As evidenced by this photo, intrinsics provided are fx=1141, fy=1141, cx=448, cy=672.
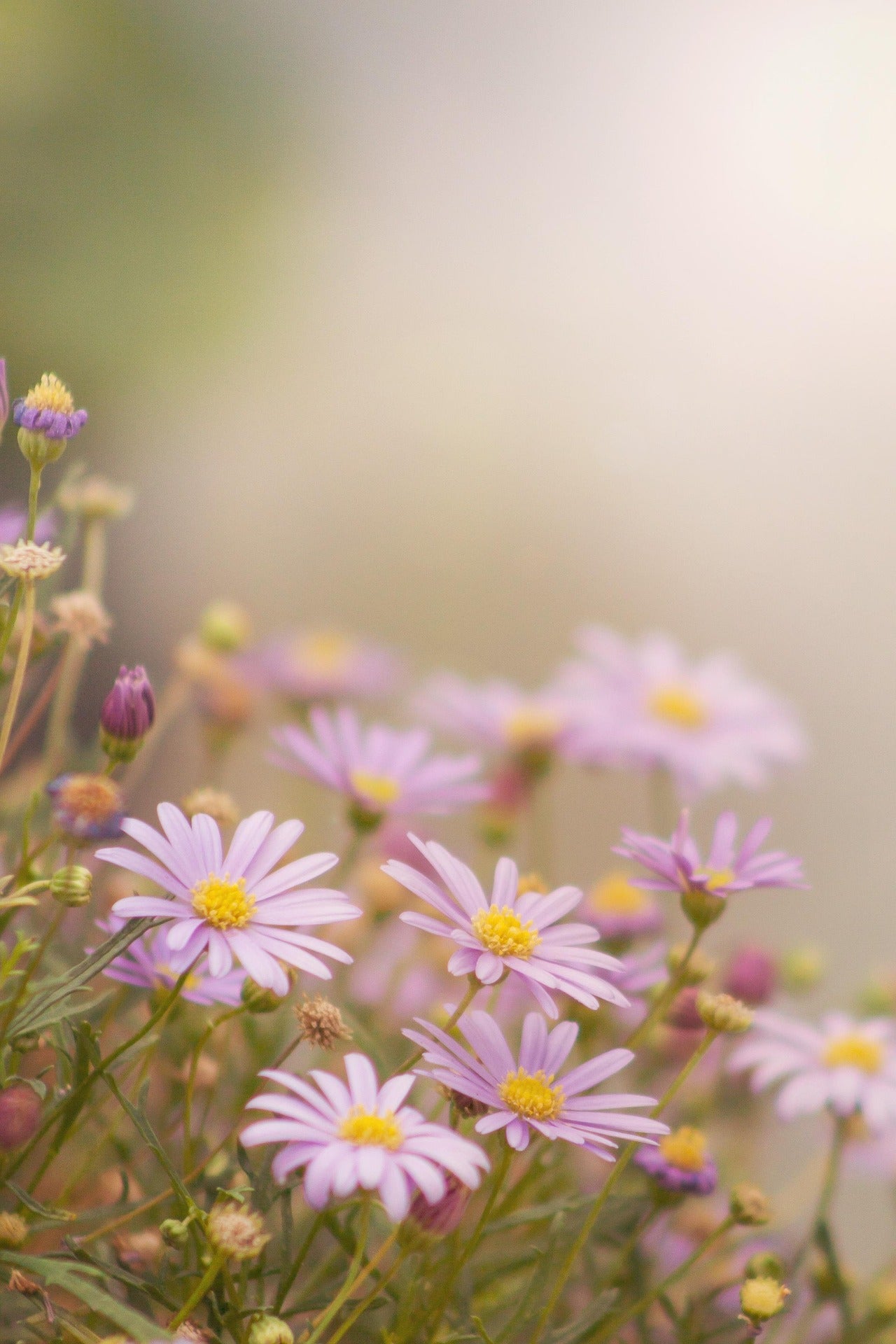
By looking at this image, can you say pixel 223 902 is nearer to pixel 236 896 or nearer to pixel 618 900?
pixel 236 896

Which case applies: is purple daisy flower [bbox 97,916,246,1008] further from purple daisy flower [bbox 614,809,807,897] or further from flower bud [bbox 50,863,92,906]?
purple daisy flower [bbox 614,809,807,897]

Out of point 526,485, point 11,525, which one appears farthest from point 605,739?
point 526,485

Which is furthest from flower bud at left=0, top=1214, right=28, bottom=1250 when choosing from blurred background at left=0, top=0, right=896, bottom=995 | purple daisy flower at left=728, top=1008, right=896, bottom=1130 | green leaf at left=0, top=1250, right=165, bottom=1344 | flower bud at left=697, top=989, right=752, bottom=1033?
blurred background at left=0, top=0, right=896, bottom=995

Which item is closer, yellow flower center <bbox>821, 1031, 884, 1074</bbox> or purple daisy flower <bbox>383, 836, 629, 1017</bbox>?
purple daisy flower <bbox>383, 836, 629, 1017</bbox>

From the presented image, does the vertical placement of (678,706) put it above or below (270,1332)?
above

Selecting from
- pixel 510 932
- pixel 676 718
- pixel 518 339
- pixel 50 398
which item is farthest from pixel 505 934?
pixel 518 339

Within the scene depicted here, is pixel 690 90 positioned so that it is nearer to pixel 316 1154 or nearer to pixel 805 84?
pixel 805 84

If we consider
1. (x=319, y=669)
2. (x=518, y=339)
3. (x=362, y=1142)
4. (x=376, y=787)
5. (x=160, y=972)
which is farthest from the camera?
(x=518, y=339)
